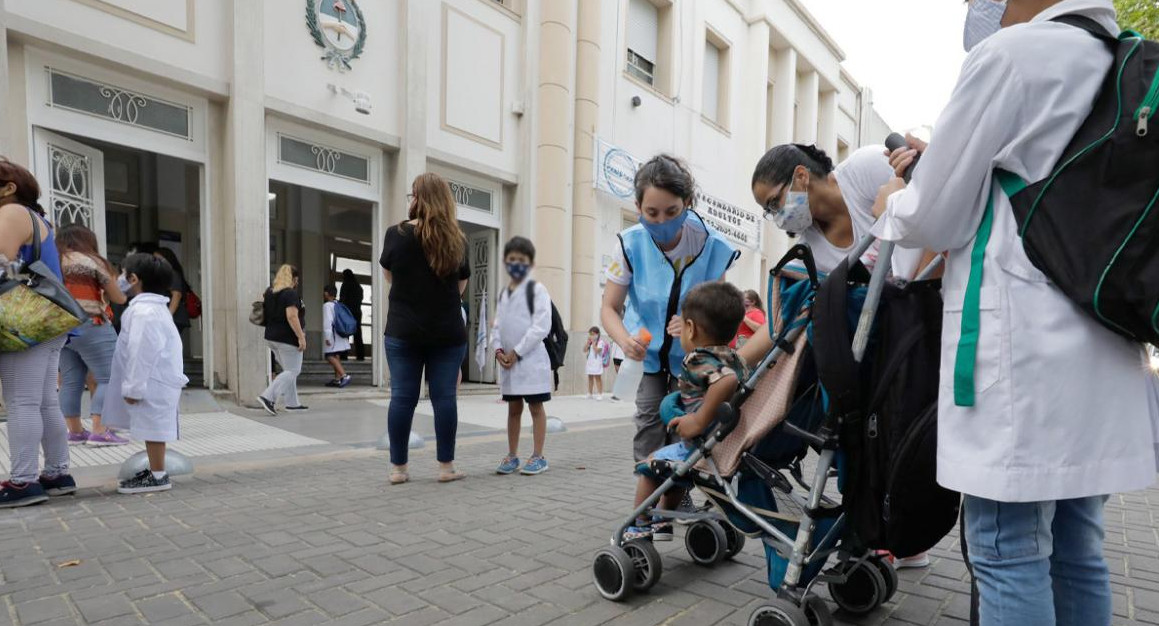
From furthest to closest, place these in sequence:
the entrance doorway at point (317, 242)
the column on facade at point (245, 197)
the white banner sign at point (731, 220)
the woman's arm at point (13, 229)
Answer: the white banner sign at point (731, 220)
the entrance doorway at point (317, 242)
the column on facade at point (245, 197)
the woman's arm at point (13, 229)

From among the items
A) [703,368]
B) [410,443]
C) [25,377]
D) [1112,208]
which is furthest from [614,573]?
[410,443]

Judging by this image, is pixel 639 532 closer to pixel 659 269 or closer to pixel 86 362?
pixel 659 269

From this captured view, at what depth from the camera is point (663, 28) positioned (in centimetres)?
1463

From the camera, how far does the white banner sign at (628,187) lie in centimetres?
1252

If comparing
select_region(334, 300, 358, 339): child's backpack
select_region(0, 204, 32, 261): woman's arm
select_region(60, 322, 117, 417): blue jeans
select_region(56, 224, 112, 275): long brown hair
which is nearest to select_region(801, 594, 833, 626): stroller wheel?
select_region(0, 204, 32, 261): woman's arm

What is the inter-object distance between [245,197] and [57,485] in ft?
16.0

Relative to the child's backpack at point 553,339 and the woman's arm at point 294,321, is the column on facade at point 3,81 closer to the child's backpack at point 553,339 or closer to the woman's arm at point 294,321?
the woman's arm at point 294,321

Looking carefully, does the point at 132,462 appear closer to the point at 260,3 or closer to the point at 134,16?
the point at 134,16

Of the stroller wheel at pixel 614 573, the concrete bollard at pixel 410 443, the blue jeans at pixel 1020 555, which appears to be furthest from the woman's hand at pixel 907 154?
the concrete bollard at pixel 410 443

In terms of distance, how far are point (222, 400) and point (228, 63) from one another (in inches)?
161

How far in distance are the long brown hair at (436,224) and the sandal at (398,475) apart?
1.36 meters

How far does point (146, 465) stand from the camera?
13.1 ft

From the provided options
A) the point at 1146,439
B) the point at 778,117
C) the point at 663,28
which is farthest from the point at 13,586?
the point at 778,117

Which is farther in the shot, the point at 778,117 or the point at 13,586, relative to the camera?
the point at 778,117
